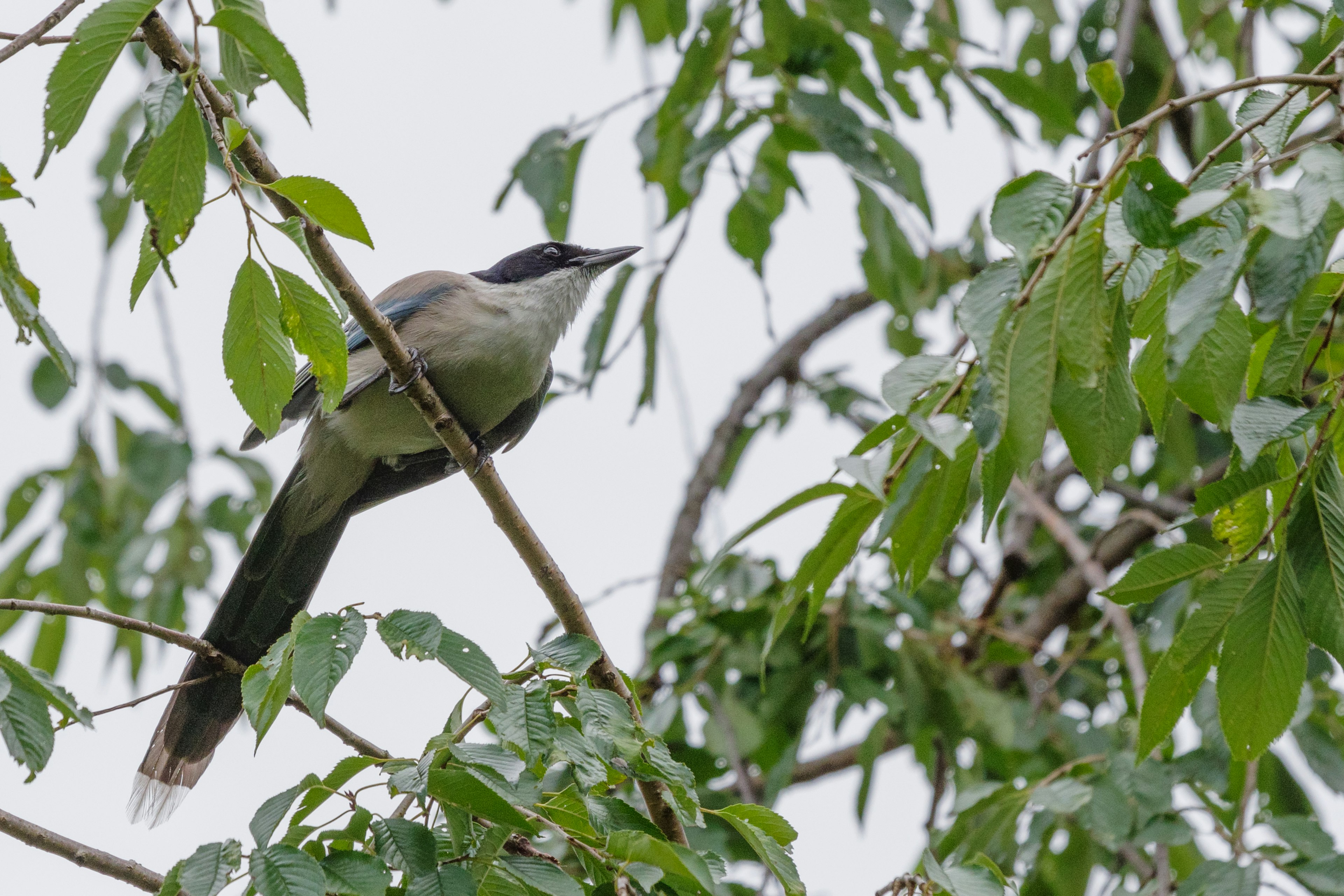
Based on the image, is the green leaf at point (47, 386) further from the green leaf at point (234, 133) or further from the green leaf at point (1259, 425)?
the green leaf at point (1259, 425)

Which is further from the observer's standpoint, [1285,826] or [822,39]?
[822,39]

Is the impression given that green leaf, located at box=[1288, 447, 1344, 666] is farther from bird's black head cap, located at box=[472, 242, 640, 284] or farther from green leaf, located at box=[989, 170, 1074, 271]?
bird's black head cap, located at box=[472, 242, 640, 284]

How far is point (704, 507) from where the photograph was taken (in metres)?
5.99

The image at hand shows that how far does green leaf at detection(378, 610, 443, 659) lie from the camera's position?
2.13 m

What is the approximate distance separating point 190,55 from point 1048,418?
5.01ft

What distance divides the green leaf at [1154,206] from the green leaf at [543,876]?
1.28 metres

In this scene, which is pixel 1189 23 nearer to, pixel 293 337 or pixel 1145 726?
pixel 1145 726

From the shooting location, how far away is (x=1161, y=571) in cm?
221

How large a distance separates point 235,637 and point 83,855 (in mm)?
1836

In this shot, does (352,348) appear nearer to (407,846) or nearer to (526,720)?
(526,720)

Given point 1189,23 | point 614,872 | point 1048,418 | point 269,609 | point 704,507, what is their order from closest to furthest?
point 1048,418, point 614,872, point 269,609, point 1189,23, point 704,507

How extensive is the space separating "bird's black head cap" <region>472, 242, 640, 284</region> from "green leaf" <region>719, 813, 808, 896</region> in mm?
3177

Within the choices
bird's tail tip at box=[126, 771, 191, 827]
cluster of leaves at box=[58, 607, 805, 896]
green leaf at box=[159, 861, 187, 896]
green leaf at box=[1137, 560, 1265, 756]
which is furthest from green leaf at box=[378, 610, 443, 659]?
bird's tail tip at box=[126, 771, 191, 827]

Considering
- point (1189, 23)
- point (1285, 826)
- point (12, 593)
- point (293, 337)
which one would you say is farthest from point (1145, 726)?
point (12, 593)
